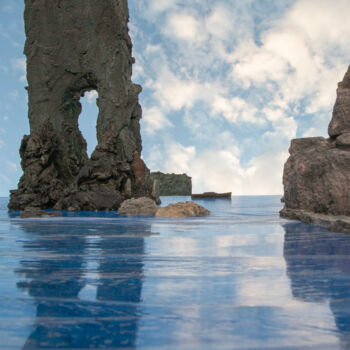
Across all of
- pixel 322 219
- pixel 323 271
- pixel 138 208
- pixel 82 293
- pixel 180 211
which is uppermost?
pixel 138 208

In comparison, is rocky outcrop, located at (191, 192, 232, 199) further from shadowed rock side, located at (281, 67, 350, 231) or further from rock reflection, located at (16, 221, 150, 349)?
rock reflection, located at (16, 221, 150, 349)

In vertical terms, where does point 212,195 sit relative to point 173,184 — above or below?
below

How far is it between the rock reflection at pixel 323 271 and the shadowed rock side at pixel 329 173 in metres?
1.12

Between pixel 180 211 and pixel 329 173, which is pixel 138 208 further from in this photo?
pixel 329 173

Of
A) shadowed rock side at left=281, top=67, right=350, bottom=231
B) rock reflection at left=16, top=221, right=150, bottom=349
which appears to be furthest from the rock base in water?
rock reflection at left=16, top=221, right=150, bottom=349

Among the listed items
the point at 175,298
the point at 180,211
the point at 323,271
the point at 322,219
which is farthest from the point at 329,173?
the point at 175,298

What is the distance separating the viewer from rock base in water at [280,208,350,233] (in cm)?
493

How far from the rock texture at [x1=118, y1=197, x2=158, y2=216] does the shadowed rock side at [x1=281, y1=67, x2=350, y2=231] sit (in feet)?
14.3

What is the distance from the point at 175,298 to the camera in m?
1.93

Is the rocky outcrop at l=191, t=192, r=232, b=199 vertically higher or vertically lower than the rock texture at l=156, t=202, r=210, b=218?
higher

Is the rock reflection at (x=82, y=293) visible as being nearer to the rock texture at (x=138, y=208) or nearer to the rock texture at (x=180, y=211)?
the rock texture at (x=180, y=211)

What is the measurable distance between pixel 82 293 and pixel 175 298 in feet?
1.70

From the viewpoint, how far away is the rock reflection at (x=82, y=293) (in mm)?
1453

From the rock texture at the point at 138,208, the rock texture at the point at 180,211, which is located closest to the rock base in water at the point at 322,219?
the rock texture at the point at 180,211
